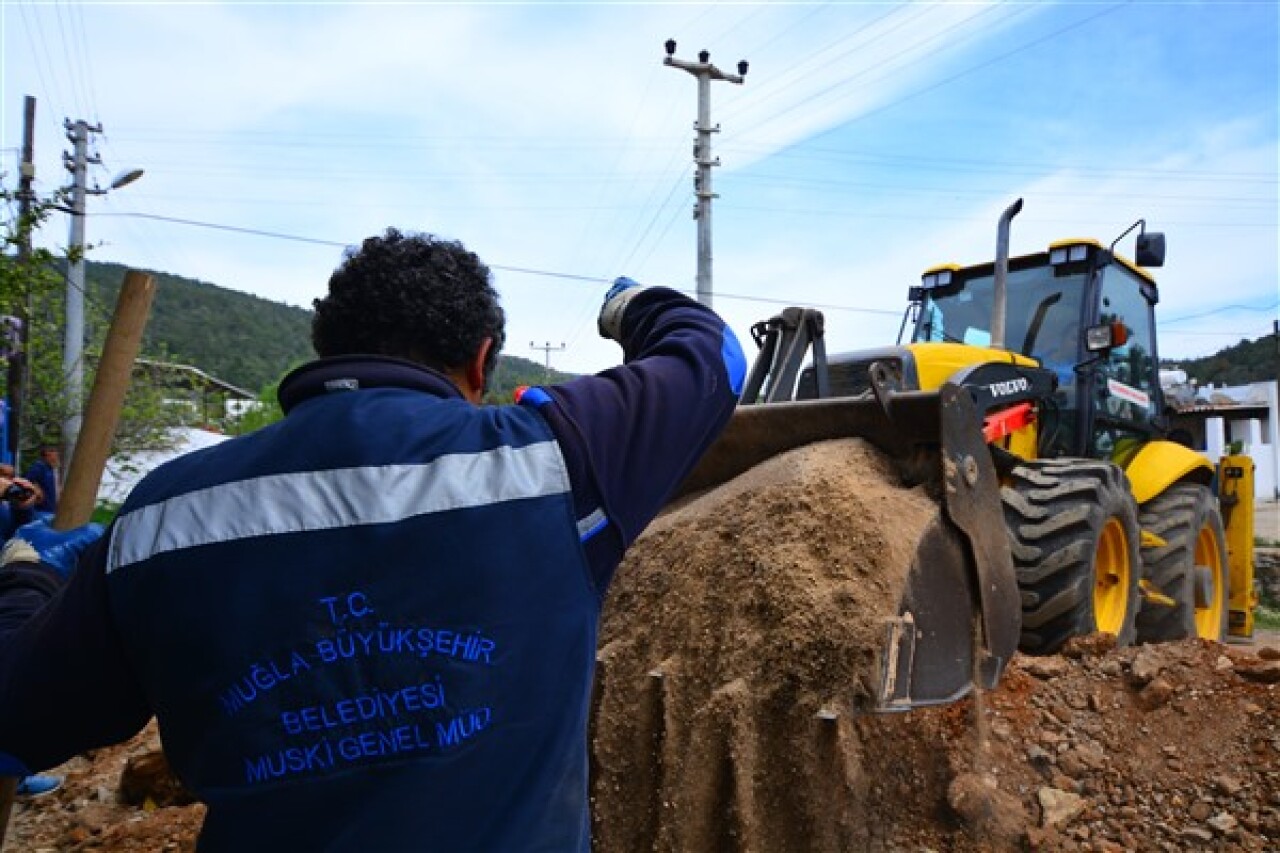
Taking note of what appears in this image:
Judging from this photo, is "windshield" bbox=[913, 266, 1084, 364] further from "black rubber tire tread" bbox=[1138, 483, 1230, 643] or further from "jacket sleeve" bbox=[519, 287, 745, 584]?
"jacket sleeve" bbox=[519, 287, 745, 584]

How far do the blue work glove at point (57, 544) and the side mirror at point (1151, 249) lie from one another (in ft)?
18.5

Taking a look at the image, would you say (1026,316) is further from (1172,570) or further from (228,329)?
(228,329)

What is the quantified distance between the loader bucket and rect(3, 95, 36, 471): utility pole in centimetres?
536

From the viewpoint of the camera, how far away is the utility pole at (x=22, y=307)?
9.52 m

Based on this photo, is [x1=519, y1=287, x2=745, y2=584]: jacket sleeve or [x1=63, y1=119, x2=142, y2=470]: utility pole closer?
[x1=519, y1=287, x2=745, y2=584]: jacket sleeve

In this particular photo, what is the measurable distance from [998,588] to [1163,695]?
3.98 ft

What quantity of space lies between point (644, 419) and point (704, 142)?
810 inches

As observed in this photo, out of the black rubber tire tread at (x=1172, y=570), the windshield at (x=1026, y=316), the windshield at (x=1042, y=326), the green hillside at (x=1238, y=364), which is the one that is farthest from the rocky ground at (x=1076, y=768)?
the green hillside at (x=1238, y=364)

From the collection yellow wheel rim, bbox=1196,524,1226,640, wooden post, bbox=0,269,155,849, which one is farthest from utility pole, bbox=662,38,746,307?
wooden post, bbox=0,269,155,849

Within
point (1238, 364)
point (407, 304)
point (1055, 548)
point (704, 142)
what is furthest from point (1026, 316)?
point (1238, 364)

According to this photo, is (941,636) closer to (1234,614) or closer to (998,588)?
(998,588)

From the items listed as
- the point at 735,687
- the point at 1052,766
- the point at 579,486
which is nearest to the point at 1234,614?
the point at 1052,766

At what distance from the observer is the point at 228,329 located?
8712cm

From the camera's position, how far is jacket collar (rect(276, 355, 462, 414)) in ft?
4.69
